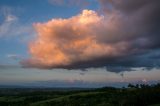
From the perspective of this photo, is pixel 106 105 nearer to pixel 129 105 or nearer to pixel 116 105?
pixel 116 105

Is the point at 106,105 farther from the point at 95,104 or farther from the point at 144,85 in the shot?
the point at 144,85

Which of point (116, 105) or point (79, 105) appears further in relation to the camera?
point (79, 105)

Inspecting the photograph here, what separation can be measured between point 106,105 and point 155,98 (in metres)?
49.1

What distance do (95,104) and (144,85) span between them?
36.2 metres

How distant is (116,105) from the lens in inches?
6304

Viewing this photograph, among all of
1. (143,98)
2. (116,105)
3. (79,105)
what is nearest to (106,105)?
(116,105)

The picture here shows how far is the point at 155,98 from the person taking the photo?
131125mm

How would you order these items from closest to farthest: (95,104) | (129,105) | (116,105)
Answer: (129,105) → (116,105) → (95,104)

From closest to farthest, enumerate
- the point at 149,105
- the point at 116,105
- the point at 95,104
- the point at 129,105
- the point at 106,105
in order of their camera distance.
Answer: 1. the point at 149,105
2. the point at 129,105
3. the point at 116,105
4. the point at 106,105
5. the point at 95,104

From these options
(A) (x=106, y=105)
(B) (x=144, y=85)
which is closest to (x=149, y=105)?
(A) (x=106, y=105)

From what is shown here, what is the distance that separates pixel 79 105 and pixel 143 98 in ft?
242

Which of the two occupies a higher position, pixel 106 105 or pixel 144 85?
pixel 144 85

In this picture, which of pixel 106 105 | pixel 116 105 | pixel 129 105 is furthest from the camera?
pixel 106 105

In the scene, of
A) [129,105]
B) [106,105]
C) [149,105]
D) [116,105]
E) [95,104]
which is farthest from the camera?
[95,104]
